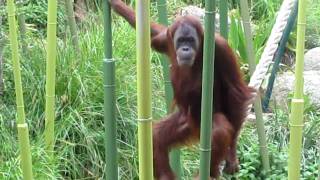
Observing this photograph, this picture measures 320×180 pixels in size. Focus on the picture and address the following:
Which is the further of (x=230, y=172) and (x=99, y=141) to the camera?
(x=99, y=141)

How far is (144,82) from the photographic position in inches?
64.8

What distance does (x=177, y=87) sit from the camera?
9.42 ft

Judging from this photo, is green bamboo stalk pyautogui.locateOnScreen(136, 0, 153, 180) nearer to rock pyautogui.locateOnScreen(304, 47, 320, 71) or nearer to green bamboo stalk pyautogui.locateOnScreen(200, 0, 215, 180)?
green bamboo stalk pyautogui.locateOnScreen(200, 0, 215, 180)

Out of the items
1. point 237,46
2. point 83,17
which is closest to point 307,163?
point 237,46

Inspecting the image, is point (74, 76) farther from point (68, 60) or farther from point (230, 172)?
point (230, 172)

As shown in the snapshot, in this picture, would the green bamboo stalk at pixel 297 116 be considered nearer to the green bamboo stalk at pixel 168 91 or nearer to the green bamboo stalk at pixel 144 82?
the green bamboo stalk at pixel 144 82

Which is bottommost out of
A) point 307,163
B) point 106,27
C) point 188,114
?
point 307,163

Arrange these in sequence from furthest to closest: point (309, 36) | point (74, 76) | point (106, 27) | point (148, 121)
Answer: point (309, 36) → point (74, 76) → point (106, 27) → point (148, 121)

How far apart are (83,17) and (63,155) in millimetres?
1760

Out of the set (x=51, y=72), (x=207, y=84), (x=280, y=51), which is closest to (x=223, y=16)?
(x=51, y=72)

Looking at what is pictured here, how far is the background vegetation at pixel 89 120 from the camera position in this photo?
3588 mm

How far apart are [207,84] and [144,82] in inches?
9.8

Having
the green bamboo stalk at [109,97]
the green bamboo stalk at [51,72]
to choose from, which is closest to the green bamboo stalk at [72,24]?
the green bamboo stalk at [51,72]

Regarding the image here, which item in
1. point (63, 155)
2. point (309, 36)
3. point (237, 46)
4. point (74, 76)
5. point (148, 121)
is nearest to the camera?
point (148, 121)
